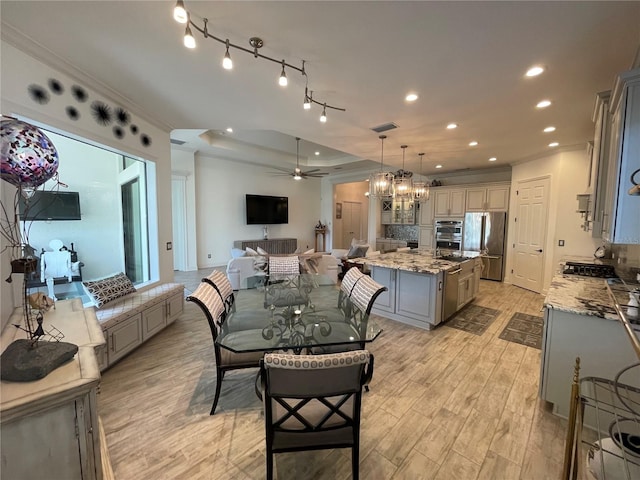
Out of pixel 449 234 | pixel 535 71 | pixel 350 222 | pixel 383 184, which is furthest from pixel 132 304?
pixel 350 222

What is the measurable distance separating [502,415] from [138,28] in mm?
3952

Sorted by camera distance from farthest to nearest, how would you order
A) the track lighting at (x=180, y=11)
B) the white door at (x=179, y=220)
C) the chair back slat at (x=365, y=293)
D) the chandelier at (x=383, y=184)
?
the white door at (x=179, y=220) → the chandelier at (x=383, y=184) → the chair back slat at (x=365, y=293) → the track lighting at (x=180, y=11)

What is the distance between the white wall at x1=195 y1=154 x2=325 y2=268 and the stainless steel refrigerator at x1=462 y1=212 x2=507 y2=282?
581 cm

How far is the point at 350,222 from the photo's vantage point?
1137cm

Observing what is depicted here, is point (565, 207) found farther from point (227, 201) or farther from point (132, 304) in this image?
point (227, 201)

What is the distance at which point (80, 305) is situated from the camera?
76.5 inches

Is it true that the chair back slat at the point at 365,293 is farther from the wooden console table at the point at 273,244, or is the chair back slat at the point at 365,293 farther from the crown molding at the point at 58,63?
the wooden console table at the point at 273,244

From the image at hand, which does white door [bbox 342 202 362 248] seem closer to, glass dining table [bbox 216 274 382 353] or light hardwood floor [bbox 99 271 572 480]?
glass dining table [bbox 216 274 382 353]

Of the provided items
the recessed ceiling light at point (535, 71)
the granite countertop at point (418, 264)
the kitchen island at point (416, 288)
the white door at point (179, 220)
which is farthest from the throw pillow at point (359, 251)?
the white door at point (179, 220)

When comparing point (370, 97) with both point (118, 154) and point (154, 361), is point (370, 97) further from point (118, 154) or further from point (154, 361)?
point (154, 361)

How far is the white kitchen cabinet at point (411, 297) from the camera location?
3578 mm

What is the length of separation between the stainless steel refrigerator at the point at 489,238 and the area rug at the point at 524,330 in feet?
7.43

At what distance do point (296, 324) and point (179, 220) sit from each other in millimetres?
6223

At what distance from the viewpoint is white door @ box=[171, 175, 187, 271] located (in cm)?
703
